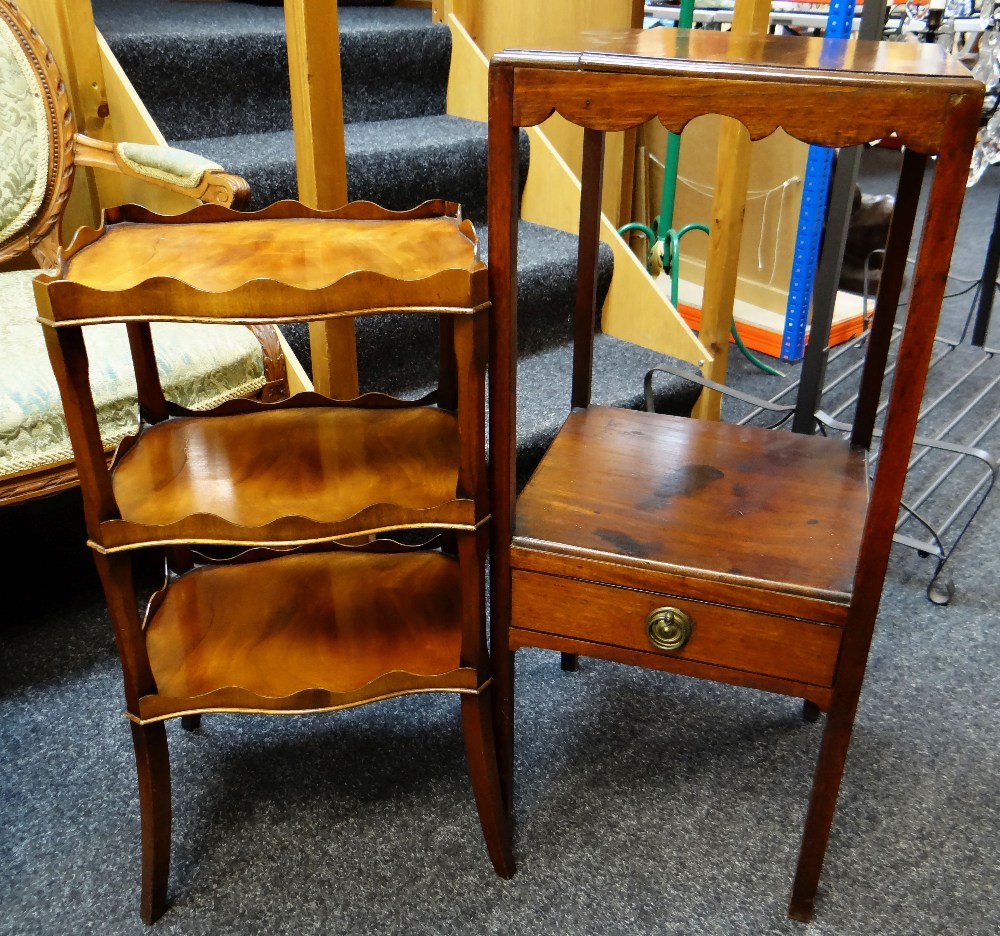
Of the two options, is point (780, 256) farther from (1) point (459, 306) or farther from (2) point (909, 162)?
(1) point (459, 306)

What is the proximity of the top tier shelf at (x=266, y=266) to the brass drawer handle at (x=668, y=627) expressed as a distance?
0.39 meters

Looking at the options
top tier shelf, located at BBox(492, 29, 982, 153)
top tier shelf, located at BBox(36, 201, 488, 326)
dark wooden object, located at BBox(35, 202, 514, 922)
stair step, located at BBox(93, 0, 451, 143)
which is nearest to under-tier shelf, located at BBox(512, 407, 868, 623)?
dark wooden object, located at BBox(35, 202, 514, 922)

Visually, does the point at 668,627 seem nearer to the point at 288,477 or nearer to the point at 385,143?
the point at 288,477

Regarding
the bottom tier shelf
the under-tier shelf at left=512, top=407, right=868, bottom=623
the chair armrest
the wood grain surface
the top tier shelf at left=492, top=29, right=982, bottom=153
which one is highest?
the top tier shelf at left=492, top=29, right=982, bottom=153

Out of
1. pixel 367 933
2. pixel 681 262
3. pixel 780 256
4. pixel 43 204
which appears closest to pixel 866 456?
pixel 367 933

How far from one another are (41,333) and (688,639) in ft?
3.46

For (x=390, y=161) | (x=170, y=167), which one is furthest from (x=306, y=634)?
(x=390, y=161)

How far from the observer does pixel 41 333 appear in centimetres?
141

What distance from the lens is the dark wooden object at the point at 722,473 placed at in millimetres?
791

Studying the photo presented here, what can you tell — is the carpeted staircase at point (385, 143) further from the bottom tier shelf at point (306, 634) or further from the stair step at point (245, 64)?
the bottom tier shelf at point (306, 634)

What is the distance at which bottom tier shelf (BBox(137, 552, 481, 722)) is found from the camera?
1.06m

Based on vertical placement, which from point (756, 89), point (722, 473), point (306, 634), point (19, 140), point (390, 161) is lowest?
point (306, 634)

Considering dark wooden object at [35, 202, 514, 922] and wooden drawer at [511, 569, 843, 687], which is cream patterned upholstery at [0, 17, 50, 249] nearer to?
dark wooden object at [35, 202, 514, 922]

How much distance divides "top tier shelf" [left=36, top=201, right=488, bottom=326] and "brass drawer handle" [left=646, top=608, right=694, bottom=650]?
39 centimetres
